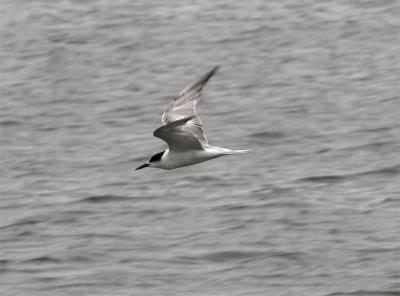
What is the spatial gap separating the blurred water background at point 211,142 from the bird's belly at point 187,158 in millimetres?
1244

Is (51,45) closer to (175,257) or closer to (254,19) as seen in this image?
(254,19)

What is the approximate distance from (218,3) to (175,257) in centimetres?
993

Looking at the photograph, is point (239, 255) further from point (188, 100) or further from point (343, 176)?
point (343, 176)

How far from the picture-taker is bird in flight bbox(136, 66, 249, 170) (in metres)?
12.3

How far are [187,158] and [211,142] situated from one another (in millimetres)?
4138

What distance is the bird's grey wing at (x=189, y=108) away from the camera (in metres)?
13.0

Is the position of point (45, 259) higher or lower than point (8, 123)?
lower

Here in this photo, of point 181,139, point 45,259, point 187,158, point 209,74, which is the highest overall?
point 209,74

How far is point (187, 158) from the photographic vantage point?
1262 cm

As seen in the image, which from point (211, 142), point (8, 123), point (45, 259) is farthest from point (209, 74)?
point (8, 123)

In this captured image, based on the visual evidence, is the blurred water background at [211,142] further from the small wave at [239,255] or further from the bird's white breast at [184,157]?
the bird's white breast at [184,157]

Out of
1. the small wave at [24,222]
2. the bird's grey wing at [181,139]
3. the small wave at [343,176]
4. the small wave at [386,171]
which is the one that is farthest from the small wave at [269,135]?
the bird's grey wing at [181,139]

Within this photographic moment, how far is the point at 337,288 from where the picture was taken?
12.9 meters

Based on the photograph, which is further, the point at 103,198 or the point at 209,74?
the point at 103,198
